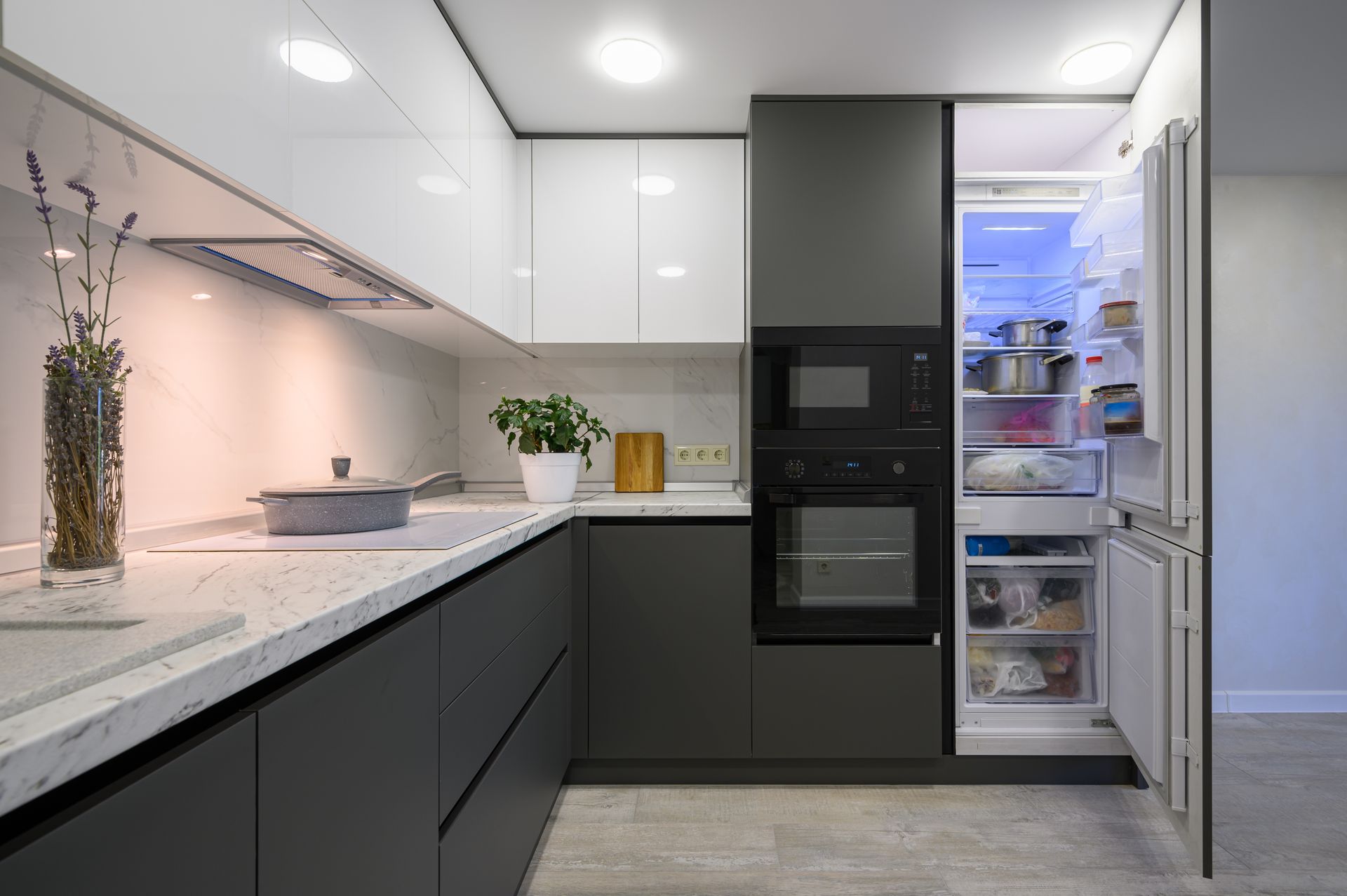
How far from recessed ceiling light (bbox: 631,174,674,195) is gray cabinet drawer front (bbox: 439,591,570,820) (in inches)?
60.6

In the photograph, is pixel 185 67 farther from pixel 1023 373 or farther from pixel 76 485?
pixel 1023 373

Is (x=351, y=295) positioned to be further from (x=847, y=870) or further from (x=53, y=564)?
(x=847, y=870)

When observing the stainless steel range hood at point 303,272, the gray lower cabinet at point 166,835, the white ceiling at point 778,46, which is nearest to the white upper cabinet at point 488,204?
the white ceiling at point 778,46

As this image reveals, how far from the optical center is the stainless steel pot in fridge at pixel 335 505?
1334mm

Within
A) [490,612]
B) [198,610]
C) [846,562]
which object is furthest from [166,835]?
[846,562]

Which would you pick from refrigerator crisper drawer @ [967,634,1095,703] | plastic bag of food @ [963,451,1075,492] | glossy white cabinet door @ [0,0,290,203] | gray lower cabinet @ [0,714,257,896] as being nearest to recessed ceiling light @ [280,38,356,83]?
glossy white cabinet door @ [0,0,290,203]

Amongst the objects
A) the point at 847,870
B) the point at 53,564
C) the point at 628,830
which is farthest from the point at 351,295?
the point at 847,870

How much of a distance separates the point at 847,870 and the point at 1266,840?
1.24 m

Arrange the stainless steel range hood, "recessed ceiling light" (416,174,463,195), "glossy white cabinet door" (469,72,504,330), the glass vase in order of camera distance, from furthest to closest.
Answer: "glossy white cabinet door" (469,72,504,330) < "recessed ceiling light" (416,174,463,195) < the stainless steel range hood < the glass vase

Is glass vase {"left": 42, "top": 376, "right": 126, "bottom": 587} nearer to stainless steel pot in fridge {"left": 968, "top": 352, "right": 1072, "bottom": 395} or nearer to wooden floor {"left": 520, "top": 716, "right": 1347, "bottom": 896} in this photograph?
wooden floor {"left": 520, "top": 716, "right": 1347, "bottom": 896}

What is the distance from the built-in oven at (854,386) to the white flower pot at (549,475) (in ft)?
2.13

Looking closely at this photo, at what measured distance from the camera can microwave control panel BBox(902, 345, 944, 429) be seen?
210 cm

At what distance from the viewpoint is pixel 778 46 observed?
1878 millimetres

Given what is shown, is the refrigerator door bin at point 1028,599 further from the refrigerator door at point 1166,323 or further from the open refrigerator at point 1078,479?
the refrigerator door at point 1166,323
